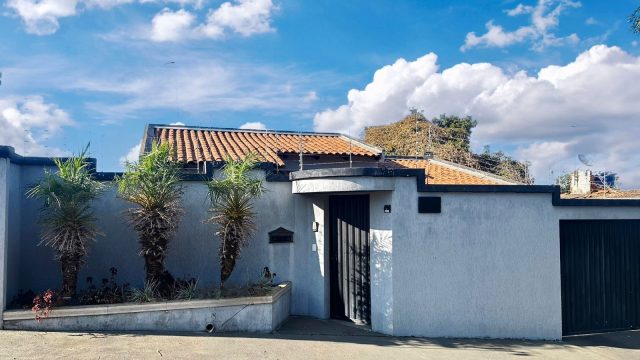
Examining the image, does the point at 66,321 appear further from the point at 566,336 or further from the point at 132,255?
the point at 566,336

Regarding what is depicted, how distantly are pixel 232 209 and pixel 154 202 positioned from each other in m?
1.46

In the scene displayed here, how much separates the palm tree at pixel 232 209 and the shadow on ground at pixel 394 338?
5.34 ft

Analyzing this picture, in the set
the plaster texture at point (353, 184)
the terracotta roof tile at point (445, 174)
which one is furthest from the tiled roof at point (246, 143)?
the plaster texture at point (353, 184)

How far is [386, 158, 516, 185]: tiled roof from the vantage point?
13.9 m

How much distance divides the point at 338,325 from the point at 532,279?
162 inches

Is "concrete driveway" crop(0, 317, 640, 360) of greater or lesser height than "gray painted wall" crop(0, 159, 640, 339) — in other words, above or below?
below

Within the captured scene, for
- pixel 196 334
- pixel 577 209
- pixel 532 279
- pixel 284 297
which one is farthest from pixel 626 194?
pixel 196 334

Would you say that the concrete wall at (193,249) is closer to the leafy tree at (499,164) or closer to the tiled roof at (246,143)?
the tiled roof at (246,143)

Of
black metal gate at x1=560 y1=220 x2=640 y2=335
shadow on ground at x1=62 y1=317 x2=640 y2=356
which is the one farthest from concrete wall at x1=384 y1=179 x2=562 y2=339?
black metal gate at x1=560 y1=220 x2=640 y2=335

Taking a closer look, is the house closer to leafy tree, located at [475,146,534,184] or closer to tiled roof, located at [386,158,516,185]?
tiled roof, located at [386,158,516,185]

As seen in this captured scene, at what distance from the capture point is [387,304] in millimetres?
9648

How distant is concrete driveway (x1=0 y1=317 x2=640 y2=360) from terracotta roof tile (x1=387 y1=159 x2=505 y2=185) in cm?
497

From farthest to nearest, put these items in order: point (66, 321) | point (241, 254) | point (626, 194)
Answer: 1. point (626, 194)
2. point (241, 254)
3. point (66, 321)

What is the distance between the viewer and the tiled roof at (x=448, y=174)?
13859 millimetres
